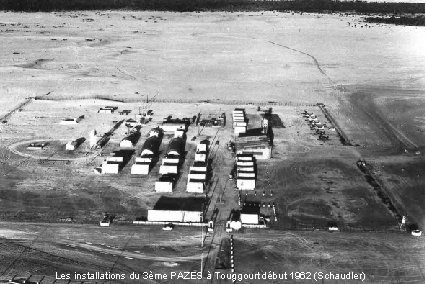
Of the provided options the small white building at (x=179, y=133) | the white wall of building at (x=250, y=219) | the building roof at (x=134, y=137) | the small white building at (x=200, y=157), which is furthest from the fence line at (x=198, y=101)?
the white wall of building at (x=250, y=219)

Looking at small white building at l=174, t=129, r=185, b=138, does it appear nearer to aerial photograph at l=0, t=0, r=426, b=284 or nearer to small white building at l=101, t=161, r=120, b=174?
aerial photograph at l=0, t=0, r=426, b=284

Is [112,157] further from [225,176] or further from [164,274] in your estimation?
[164,274]

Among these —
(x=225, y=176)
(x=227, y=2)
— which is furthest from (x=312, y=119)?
(x=227, y=2)

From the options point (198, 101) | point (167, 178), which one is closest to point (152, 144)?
point (167, 178)

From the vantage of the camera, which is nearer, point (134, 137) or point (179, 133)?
point (134, 137)

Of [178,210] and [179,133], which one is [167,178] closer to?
[178,210]

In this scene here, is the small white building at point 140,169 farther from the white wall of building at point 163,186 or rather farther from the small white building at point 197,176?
the small white building at point 197,176
